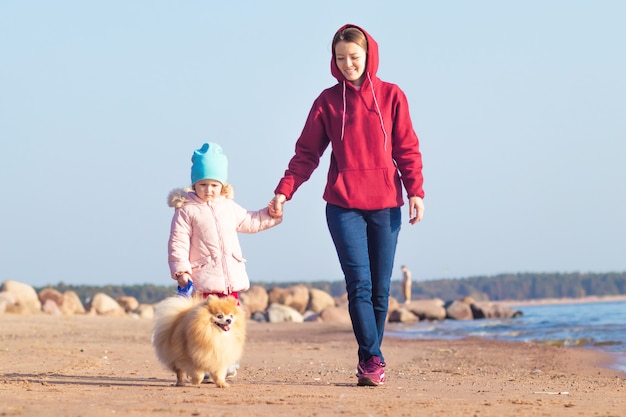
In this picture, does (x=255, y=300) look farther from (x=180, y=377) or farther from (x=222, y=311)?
(x=222, y=311)

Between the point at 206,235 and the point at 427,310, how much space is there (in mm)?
26011

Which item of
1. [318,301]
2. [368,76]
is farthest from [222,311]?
[318,301]

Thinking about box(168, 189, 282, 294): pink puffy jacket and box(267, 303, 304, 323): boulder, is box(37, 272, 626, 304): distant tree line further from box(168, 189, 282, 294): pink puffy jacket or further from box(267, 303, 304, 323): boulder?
box(168, 189, 282, 294): pink puffy jacket

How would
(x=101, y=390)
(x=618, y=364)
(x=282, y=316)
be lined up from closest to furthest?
(x=101, y=390) < (x=618, y=364) < (x=282, y=316)

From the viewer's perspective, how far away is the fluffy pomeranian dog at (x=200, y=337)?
5945mm

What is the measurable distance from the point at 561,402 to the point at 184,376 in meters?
2.39

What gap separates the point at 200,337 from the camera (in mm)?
5922

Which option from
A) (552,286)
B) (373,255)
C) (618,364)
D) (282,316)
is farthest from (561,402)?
(552,286)

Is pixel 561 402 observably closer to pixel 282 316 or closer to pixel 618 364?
pixel 618 364

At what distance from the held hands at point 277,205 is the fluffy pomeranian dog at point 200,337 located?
758 millimetres

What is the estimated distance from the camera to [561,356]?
1179 centimetres

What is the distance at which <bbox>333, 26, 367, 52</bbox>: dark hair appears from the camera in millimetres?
6293

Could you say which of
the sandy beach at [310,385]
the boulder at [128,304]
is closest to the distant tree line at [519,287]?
the boulder at [128,304]

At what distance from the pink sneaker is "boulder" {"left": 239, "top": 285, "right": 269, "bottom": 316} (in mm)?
26338
